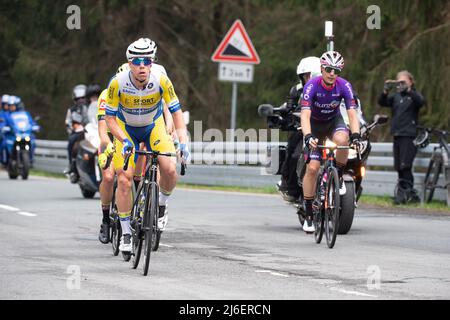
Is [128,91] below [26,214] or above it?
above

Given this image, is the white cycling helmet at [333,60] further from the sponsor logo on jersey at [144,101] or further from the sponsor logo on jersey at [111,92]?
the sponsor logo on jersey at [111,92]

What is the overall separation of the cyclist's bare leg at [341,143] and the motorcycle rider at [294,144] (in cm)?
116

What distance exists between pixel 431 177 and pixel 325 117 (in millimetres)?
5292

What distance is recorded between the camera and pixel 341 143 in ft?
44.3

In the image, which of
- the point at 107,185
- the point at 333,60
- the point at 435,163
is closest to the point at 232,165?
the point at 435,163

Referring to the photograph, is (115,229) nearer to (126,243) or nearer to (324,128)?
(126,243)

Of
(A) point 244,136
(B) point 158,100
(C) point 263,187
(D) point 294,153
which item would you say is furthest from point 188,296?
(A) point 244,136

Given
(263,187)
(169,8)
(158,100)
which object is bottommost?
(263,187)

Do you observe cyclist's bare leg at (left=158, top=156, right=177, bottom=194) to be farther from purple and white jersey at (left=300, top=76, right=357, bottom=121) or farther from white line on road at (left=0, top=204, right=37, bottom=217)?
white line on road at (left=0, top=204, right=37, bottom=217)

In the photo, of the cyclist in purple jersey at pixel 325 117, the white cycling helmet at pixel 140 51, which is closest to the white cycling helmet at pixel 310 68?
the cyclist in purple jersey at pixel 325 117

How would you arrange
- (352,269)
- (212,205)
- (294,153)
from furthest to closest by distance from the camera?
(212,205) → (294,153) → (352,269)

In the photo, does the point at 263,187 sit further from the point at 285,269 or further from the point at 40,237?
the point at 285,269
